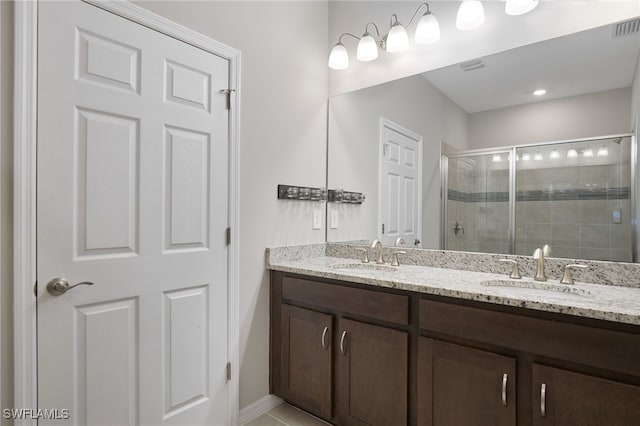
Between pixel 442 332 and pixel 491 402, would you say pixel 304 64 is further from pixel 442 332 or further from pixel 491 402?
pixel 491 402

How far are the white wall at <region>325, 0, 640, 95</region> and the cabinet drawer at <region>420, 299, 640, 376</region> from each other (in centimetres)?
143

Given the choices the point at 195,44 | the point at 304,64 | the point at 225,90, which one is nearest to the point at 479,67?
the point at 304,64

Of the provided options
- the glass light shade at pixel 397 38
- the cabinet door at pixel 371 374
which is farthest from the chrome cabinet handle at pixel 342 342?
the glass light shade at pixel 397 38

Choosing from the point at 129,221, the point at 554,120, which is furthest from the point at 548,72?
the point at 129,221

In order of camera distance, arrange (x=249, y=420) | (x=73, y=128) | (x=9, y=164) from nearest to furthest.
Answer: (x=9, y=164) < (x=73, y=128) < (x=249, y=420)

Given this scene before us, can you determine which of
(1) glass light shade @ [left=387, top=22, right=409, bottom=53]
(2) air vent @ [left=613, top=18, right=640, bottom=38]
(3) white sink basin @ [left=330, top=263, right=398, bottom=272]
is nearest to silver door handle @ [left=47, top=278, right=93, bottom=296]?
(3) white sink basin @ [left=330, top=263, right=398, bottom=272]

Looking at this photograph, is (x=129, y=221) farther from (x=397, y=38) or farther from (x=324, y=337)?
(x=397, y=38)

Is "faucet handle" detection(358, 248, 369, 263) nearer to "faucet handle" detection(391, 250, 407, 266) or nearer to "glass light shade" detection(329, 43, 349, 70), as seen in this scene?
"faucet handle" detection(391, 250, 407, 266)

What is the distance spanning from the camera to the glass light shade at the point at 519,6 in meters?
1.72

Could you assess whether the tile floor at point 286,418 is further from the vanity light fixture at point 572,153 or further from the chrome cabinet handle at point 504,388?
the vanity light fixture at point 572,153

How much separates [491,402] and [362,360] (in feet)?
1.97

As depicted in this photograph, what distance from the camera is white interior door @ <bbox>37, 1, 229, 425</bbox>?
53.1 inches

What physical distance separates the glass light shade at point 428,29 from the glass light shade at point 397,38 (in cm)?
13

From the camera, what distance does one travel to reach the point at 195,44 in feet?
5.83
